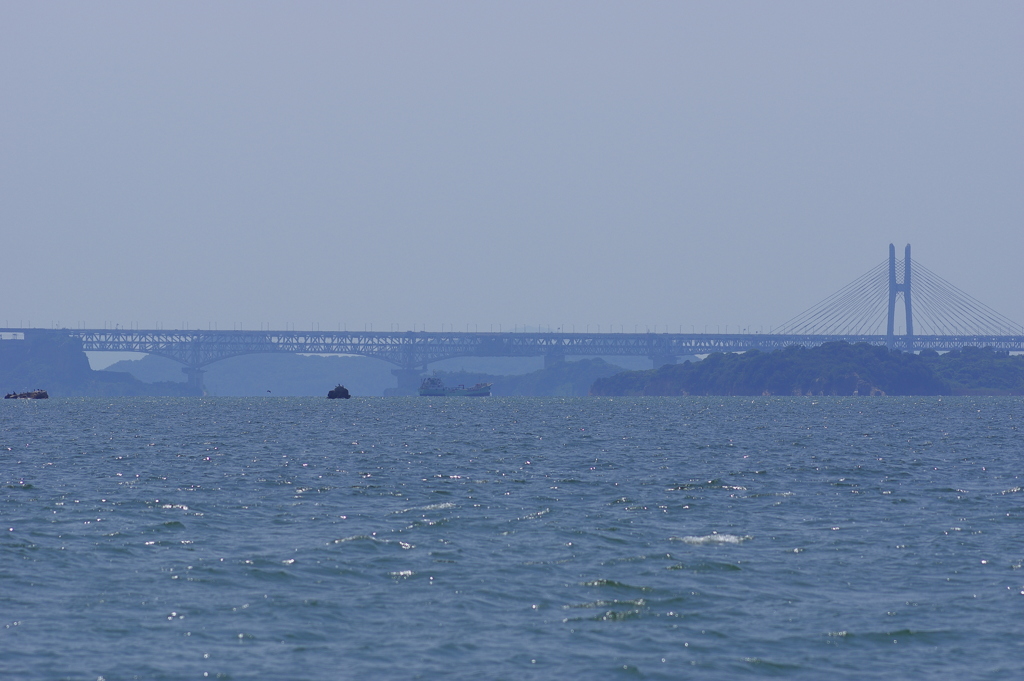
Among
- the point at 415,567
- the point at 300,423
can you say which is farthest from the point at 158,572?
the point at 300,423

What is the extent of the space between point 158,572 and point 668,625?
10674 millimetres

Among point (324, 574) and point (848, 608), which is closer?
point (848, 608)

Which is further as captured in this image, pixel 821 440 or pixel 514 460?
pixel 821 440

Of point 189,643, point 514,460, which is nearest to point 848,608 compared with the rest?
point 189,643

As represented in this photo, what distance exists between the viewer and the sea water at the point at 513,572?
17.9m

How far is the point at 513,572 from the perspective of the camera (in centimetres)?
2412

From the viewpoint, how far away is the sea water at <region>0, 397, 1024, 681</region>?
58.6 feet

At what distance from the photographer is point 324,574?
78.3 ft

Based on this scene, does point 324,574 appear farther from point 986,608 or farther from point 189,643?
point 986,608

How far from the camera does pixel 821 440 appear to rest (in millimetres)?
71562

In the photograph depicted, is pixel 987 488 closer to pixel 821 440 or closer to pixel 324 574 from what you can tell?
pixel 324 574

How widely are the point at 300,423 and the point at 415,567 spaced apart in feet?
273

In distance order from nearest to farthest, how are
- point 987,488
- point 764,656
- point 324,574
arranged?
point 764,656
point 324,574
point 987,488

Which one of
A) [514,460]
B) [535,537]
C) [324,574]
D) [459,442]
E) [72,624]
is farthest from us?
[459,442]
